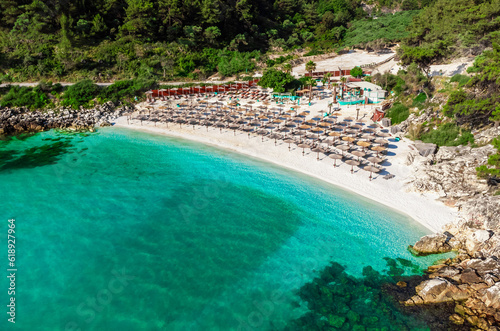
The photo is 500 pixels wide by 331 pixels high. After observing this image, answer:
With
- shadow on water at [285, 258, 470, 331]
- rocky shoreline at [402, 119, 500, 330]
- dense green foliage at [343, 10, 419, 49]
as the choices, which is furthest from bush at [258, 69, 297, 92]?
dense green foliage at [343, 10, 419, 49]

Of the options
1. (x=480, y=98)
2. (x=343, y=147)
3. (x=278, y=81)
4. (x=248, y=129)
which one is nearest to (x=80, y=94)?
(x=248, y=129)

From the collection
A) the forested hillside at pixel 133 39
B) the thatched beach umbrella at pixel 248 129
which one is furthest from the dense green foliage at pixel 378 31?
the thatched beach umbrella at pixel 248 129

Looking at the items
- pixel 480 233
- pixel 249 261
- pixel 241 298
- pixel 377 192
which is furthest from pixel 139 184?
pixel 480 233

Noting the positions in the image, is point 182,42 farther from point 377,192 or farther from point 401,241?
point 401,241

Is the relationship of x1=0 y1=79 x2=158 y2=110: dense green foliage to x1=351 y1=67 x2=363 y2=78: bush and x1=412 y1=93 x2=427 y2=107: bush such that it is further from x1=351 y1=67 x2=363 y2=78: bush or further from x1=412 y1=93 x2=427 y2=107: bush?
x1=412 y1=93 x2=427 y2=107: bush

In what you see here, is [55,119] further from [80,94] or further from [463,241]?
[463,241]
